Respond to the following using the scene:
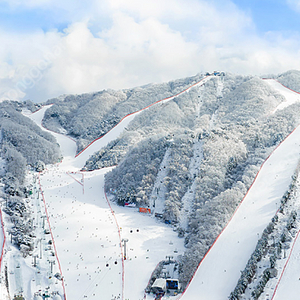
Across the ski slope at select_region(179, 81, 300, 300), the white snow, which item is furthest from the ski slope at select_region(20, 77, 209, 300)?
the white snow

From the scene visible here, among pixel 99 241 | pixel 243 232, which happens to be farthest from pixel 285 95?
pixel 99 241

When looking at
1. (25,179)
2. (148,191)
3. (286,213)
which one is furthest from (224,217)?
(25,179)

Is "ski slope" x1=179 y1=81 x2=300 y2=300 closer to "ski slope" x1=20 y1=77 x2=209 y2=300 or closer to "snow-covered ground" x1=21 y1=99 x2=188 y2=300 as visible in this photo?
"ski slope" x1=20 y1=77 x2=209 y2=300

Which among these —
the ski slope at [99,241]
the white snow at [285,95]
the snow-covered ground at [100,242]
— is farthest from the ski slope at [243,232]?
the white snow at [285,95]

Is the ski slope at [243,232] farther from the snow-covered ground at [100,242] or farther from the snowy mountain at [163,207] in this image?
the snow-covered ground at [100,242]

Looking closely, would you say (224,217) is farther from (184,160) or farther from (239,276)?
(184,160)

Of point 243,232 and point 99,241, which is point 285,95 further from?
point 99,241
